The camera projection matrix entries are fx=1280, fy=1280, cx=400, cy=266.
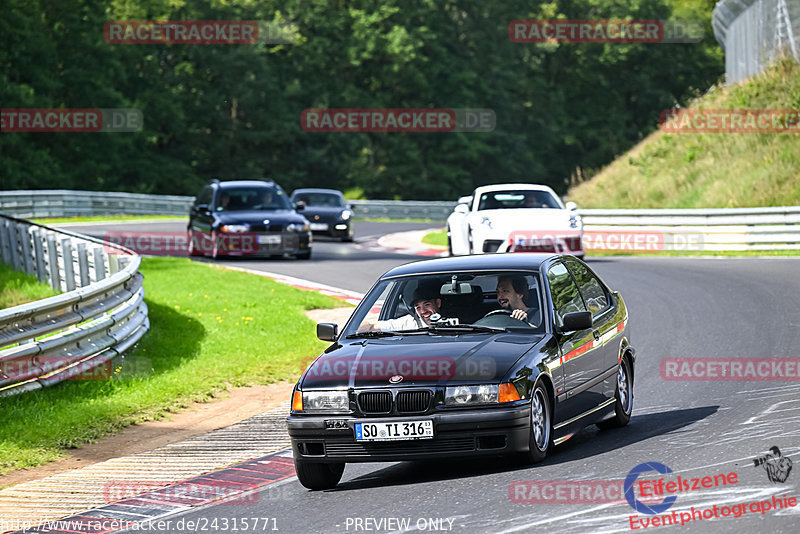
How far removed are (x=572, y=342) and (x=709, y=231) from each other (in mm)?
20017

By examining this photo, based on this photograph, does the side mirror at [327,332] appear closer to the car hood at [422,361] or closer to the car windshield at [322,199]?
the car hood at [422,361]

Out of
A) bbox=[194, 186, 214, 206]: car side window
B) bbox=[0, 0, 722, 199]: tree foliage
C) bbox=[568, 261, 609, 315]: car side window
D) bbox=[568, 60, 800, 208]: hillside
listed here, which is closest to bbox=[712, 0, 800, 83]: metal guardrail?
bbox=[568, 60, 800, 208]: hillside

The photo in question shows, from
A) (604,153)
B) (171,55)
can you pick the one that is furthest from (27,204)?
(604,153)

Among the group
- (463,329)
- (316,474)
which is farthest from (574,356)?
(316,474)

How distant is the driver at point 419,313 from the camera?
349 inches

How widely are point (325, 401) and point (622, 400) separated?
9.07 feet

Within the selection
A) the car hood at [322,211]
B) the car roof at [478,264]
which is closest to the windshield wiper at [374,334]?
the car roof at [478,264]

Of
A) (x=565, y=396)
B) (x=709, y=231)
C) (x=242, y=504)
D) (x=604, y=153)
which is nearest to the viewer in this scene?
(x=242, y=504)

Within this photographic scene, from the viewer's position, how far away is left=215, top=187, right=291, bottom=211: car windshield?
27.2 metres

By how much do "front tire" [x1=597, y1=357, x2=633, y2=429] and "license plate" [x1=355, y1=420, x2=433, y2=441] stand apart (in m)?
2.26

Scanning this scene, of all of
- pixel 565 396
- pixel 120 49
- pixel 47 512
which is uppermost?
pixel 120 49

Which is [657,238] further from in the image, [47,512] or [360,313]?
[47,512]

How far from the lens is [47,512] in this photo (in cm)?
785

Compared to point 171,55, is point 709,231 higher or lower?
lower
